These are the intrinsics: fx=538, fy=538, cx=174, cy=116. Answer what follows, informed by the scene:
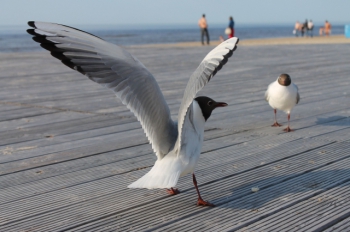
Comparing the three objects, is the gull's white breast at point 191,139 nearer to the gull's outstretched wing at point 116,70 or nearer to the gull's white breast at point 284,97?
the gull's outstretched wing at point 116,70

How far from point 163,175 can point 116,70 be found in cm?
62

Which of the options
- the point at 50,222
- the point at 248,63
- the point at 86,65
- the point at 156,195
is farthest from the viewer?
the point at 248,63

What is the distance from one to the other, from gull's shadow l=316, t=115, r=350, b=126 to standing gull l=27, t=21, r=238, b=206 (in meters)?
2.30

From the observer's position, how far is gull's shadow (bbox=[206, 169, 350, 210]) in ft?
9.47

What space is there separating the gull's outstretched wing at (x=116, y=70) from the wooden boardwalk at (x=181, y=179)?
15.3 inches

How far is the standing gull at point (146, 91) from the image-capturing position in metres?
2.70

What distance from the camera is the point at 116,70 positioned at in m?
2.90

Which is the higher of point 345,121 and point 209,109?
point 209,109

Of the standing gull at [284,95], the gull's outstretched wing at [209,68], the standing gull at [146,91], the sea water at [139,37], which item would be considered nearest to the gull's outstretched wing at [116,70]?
the standing gull at [146,91]

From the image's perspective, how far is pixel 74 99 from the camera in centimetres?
652

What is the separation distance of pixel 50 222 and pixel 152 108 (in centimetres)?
81

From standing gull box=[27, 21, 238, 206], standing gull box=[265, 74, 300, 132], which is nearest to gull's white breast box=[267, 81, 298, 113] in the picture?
standing gull box=[265, 74, 300, 132]

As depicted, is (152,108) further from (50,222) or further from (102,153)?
(102,153)

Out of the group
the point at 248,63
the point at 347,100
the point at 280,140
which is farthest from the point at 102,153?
the point at 248,63
